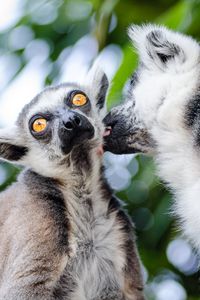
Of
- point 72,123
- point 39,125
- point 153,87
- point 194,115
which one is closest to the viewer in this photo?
point 194,115

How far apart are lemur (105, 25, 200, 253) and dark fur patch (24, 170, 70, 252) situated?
0.36m

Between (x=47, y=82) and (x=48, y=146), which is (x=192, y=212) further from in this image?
(x=47, y=82)

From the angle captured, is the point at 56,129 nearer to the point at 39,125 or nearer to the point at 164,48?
the point at 39,125

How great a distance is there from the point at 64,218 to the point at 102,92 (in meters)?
0.92

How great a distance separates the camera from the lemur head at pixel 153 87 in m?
3.57

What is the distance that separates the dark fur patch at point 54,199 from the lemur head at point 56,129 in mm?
67

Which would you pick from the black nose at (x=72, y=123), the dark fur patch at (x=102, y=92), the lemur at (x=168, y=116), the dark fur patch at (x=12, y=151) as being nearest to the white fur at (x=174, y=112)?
the lemur at (x=168, y=116)

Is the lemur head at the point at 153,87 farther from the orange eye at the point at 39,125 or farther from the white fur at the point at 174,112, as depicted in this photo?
the orange eye at the point at 39,125

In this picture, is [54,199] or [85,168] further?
[85,168]

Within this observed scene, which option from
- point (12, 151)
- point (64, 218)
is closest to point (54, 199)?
point (64, 218)

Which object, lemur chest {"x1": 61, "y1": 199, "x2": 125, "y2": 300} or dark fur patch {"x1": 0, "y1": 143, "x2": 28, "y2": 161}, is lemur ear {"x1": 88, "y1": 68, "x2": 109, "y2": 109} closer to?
dark fur patch {"x1": 0, "y1": 143, "x2": 28, "y2": 161}

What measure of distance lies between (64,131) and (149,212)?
1.52 m

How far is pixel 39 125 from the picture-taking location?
4027 millimetres

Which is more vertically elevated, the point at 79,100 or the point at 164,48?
the point at 164,48
